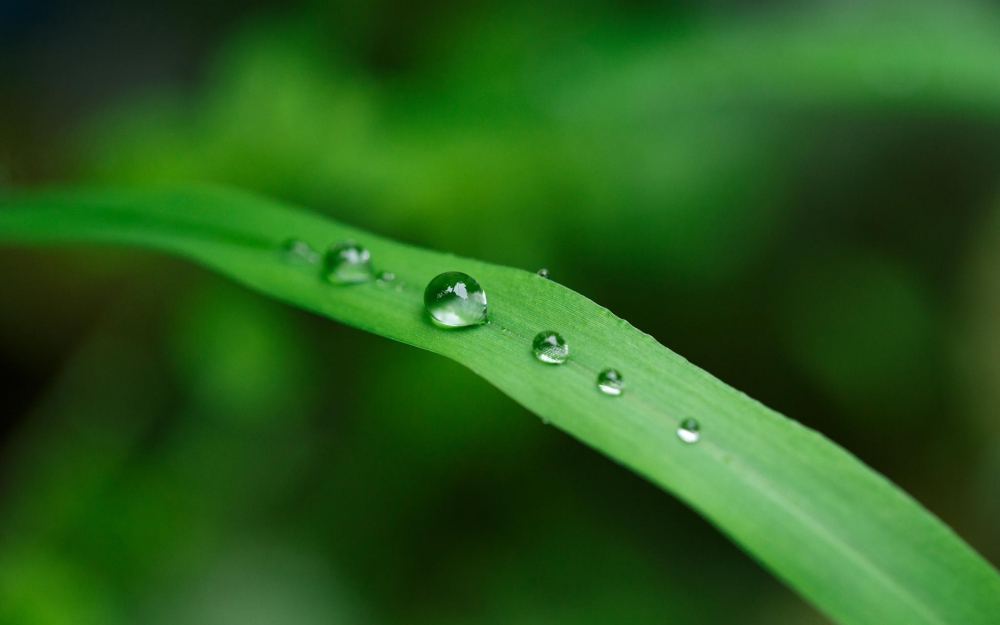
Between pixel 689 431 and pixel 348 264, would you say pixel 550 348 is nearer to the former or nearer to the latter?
pixel 689 431

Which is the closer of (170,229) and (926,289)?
(170,229)

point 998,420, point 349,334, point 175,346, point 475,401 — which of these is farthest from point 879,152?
point 175,346

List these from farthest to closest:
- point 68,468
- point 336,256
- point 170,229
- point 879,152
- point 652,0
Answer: point 879,152
point 652,0
point 68,468
point 170,229
point 336,256

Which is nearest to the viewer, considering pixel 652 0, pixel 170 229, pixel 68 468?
Answer: pixel 170 229

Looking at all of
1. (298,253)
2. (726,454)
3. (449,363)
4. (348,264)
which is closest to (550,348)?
(726,454)

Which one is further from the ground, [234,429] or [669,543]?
[669,543]

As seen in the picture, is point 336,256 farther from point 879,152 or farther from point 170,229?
point 879,152
